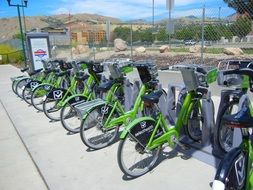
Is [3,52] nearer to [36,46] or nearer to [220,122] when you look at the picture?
[36,46]

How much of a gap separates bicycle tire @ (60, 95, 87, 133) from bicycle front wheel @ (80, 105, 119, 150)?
1.95 ft

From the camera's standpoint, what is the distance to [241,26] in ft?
26.5

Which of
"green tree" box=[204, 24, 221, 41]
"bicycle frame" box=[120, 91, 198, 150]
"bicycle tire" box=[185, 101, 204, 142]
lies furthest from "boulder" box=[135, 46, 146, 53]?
"bicycle frame" box=[120, 91, 198, 150]

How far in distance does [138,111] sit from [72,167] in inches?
46.2

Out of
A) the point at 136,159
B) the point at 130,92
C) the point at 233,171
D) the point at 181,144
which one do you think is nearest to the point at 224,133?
the point at 181,144

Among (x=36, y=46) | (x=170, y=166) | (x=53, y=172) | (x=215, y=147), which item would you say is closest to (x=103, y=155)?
(x=53, y=172)

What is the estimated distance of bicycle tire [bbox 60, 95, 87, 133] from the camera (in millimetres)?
4762

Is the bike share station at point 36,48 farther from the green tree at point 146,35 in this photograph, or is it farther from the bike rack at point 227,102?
the bike rack at point 227,102

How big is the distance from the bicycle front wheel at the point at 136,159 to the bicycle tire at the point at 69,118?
4.87ft

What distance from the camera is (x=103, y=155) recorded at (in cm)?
386

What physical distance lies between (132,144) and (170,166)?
59cm

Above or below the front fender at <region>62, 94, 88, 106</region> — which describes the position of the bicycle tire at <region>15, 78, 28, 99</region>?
below

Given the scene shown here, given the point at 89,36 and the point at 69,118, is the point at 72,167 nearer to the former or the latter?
the point at 69,118

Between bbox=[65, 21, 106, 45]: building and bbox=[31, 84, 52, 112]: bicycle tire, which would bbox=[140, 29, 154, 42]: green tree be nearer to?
bbox=[65, 21, 106, 45]: building
